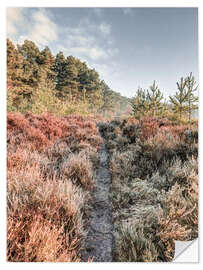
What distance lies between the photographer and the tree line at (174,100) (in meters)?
2.43

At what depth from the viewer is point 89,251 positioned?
1.51 meters

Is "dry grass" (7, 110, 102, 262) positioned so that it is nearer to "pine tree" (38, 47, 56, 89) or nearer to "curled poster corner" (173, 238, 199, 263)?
"curled poster corner" (173, 238, 199, 263)

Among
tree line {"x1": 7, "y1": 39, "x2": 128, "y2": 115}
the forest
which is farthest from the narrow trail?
tree line {"x1": 7, "y1": 39, "x2": 128, "y2": 115}

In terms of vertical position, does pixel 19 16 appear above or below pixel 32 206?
above

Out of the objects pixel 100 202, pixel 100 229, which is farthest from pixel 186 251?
pixel 100 202

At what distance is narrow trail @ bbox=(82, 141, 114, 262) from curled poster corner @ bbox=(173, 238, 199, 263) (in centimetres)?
68

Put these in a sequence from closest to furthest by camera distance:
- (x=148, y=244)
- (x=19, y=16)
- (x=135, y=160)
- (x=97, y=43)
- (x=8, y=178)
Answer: (x=148, y=244), (x=8, y=178), (x=19, y=16), (x=97, y=43), (x=135, y=160)

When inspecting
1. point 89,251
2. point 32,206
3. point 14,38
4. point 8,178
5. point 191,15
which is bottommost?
point 89,251

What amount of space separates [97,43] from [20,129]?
318 cm

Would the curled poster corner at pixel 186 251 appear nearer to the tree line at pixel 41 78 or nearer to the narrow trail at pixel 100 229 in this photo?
the narrow trail at pixel 100 229

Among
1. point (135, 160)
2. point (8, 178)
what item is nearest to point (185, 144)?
point (135, 160)

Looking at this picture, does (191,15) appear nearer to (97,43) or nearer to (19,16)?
(97,43)

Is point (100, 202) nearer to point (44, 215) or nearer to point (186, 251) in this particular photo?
point (44, 215)

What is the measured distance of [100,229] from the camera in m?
1.78
